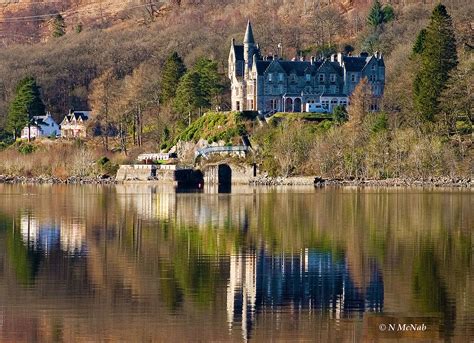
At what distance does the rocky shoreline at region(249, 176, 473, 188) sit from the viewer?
86.6 m

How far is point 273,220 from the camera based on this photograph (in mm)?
52875

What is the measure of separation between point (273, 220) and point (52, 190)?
38.1 m

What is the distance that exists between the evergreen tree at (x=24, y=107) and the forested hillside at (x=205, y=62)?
589cm

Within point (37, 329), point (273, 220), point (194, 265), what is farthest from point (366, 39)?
point (37, 329)

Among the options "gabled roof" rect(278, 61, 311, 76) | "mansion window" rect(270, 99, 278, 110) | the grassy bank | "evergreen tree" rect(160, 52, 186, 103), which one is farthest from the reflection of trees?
"evergreen tree" rect(160, 52, 186, 103)

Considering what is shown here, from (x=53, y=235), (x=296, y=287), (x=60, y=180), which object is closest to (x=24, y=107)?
(x=60, y=180)

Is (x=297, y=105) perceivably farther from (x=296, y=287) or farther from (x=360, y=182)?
(x=296, y=287)

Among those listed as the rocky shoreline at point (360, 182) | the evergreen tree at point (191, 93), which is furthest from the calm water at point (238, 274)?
the evergreen tree at point (191, 93)

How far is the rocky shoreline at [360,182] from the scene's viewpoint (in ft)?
284

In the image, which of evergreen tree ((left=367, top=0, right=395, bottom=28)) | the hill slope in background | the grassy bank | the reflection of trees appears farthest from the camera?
evergreen tree ((left=367, top=0, right=395, bottom=28))

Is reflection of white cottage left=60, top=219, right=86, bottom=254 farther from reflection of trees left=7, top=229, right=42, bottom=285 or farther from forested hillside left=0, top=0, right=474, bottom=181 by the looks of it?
forested hillside left=0, top=0, right=474, bottom=181

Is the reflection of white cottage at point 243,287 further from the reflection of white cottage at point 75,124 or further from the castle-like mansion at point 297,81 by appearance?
the reflection of white cottage at point 75,124

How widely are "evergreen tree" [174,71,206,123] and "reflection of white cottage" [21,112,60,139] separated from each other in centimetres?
2296

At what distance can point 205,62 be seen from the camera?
383ft
